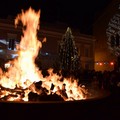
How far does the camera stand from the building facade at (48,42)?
30.5 metres

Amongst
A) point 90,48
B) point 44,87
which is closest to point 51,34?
point 90,48

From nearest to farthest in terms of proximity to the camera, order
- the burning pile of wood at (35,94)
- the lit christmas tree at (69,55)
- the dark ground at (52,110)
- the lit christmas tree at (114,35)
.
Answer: the dark ground at (52,110)
the burning pile of wood at (35,94)
the lit christmas tree at (69,55)
the lit christmas tree at (114,35)

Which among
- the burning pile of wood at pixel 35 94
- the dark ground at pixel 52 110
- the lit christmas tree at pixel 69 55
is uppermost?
the lit christmas tree at pixel 69 55

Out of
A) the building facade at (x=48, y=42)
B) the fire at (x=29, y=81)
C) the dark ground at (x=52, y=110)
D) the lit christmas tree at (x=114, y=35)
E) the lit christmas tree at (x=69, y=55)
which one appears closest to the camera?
the dark ground at (x=52, y=110)

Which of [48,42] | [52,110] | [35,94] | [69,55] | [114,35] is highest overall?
[114,35]

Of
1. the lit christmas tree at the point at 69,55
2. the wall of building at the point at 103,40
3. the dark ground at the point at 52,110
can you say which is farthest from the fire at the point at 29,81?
the wall of building at the point at 103,40

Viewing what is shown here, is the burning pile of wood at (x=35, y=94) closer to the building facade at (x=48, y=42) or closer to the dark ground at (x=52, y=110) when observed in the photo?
the dark ground at (x=52, y=110)

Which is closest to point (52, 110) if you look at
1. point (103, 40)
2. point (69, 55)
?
point (69, 55)

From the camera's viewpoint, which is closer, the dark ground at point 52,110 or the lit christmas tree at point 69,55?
the dark ground at point 52,110

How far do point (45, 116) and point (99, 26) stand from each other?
35909 mm

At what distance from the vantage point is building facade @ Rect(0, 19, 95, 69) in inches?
1201

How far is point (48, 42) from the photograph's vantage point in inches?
1361

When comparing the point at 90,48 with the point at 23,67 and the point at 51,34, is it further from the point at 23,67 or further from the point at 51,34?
the point at 23,67

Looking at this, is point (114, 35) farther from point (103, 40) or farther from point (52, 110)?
point (52, 110)
